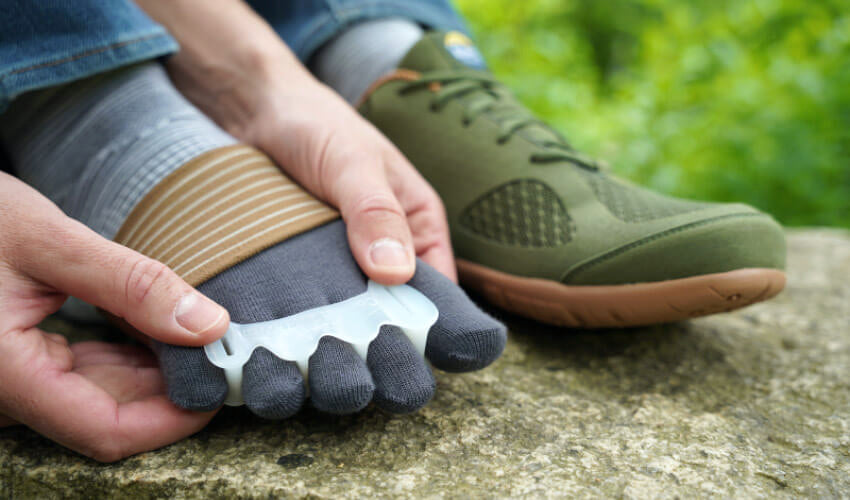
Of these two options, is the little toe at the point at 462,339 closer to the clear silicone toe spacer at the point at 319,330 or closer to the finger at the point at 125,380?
the clear silicone toe spacer at the point at 319,330

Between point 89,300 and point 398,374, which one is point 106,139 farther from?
point 398,374

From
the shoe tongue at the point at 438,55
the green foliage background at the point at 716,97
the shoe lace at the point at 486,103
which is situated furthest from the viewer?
the green foliage background at the point at 716,97

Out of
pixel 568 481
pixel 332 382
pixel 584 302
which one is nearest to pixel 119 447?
pixel 332 382

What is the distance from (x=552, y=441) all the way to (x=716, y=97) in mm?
1849

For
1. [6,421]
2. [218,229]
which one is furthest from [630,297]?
[6,421]

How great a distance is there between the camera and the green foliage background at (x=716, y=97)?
1.85 meters

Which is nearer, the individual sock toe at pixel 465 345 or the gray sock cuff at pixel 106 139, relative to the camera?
the individual sock toe at pixel 465 345

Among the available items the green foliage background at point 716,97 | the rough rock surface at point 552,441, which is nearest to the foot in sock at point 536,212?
the rough rock surface at point 552,441

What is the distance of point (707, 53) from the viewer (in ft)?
7.46

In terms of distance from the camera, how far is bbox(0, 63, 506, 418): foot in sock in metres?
0.61

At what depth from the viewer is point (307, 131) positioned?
0.88 meters

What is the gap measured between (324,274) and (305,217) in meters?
0.10

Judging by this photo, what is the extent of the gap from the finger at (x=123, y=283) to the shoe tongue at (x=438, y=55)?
630 mm

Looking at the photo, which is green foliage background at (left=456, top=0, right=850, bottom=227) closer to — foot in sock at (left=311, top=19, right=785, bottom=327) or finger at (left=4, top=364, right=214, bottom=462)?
foot in sock at (left=311, top=19, right=785, bottom=327)
